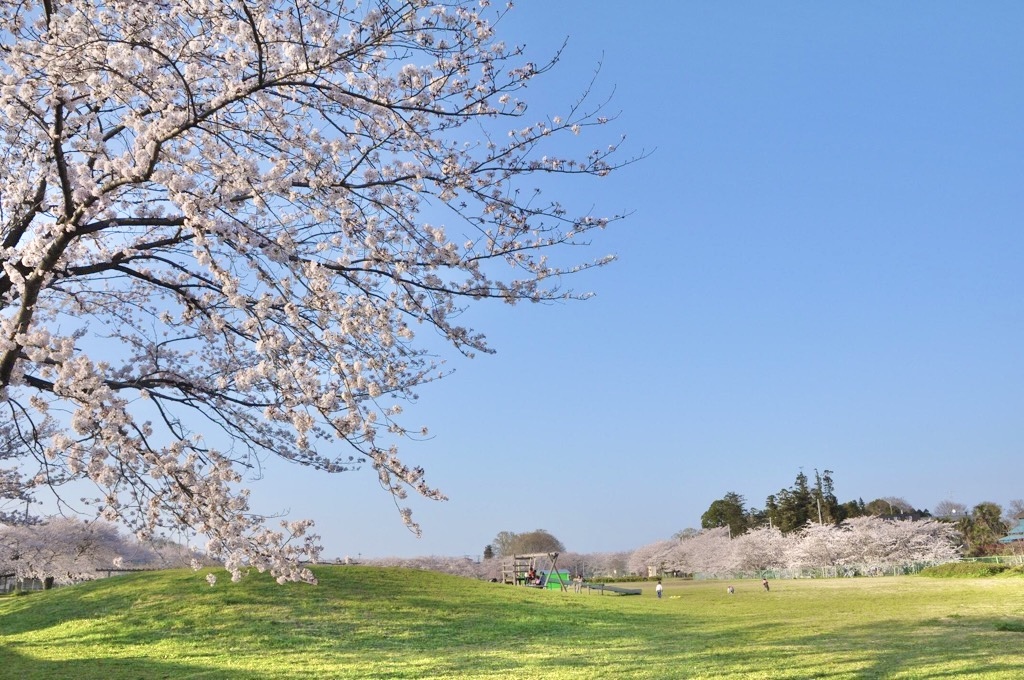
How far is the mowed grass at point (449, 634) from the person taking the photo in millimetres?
11141

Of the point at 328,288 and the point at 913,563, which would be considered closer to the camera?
the point at 328,288

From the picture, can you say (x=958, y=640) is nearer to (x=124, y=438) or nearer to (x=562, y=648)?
(x=562, y=648)

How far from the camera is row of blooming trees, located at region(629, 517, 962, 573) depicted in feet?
153

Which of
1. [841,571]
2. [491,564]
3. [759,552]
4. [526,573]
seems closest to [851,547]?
[841,571]

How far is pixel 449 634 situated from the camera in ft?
49.5

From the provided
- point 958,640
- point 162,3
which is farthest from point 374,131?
point 958,640

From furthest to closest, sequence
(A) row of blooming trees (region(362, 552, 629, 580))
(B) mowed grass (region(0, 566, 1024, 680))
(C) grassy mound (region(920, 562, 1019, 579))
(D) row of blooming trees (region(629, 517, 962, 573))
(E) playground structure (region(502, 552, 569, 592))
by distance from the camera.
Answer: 1. (A) row of blooming trees (region(362, 552, 629, 580))
2. (D) row of blooming trees (region(629, 517, 962, 573))
3. (E) playground structure (region(502, 552, 569, 592))
4. (C) grassy mound (region(920, 562, 1019, 579))
5. (B) mowed grass (region(0, 566, 1024, 680))

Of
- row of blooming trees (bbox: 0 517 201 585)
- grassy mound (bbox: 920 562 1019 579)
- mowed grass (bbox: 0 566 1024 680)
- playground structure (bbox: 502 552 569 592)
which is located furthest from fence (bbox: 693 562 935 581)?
row of blooming trees (bbox: 0 517 201 585)

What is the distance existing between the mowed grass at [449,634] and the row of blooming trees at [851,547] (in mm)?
28795

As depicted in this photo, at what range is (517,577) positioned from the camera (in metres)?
34.4

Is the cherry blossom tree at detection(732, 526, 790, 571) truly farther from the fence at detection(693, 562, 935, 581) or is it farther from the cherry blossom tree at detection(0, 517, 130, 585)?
the cherry blossom tree at detection(0, 517, 130, 585)

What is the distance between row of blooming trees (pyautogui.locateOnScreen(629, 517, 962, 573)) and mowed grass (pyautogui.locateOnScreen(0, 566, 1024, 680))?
28795mm

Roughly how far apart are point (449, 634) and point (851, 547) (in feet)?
141

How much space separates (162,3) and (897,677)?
1160 cm
